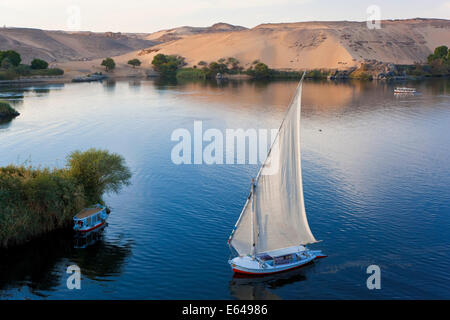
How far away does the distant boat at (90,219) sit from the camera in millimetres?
36469

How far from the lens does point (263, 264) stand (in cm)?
3009

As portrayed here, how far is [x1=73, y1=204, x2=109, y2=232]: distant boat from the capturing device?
3647cm

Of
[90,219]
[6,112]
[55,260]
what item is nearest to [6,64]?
[6,112]

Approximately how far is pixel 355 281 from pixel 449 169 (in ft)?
106

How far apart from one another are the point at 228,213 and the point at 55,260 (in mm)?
15522

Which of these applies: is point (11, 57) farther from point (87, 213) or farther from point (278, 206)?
point (278, 206)

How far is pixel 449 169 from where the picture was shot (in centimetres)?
5488

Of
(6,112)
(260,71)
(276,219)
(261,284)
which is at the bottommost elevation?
(261,284)

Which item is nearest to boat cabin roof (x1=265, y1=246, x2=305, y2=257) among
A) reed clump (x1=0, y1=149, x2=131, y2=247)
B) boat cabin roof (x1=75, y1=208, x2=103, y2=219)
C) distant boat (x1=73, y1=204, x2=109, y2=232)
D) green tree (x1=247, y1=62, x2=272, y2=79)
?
distant boat (x1=73, y1=204, x2=109, y2=232)

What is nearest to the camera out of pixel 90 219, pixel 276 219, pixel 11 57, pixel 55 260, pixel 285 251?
pixel 276 219

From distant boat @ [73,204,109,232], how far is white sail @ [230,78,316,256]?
13296mm

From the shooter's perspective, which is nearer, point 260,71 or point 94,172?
point 94,172

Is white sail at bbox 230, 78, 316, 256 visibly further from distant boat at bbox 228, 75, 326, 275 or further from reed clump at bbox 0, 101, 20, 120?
reed clump at bbox 0, 101, 20, 120

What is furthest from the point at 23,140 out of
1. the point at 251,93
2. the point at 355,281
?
the point at 251,93
